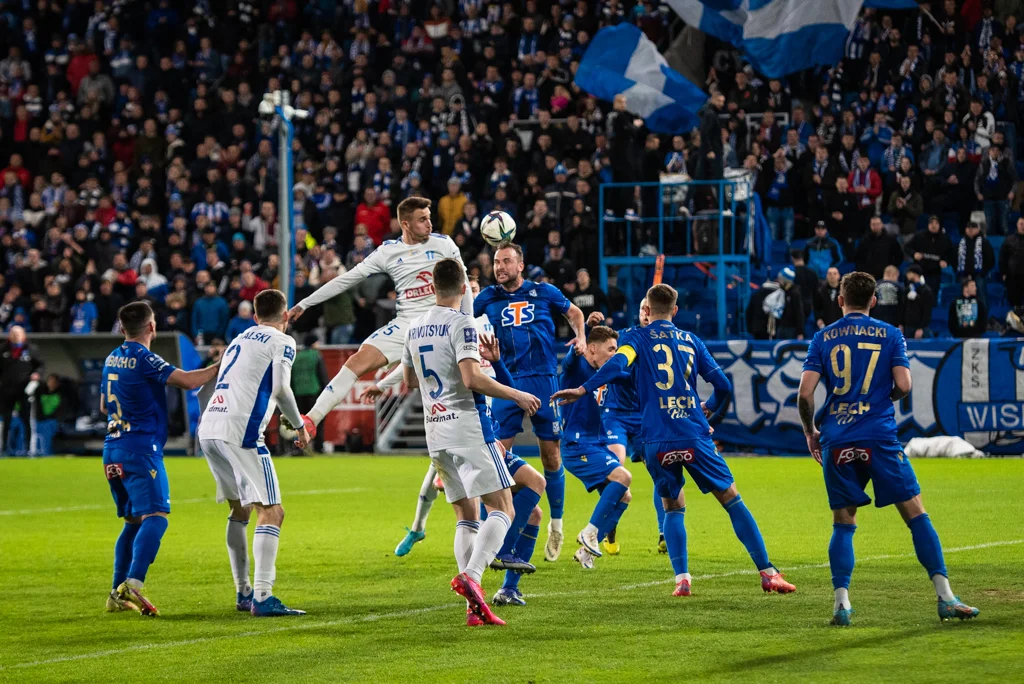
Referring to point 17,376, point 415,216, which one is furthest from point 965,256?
point 17,376

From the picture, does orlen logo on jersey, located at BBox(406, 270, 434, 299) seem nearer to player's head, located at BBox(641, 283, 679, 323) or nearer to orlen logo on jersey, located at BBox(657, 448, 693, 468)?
player's head, located at BBox(641, 283, 679, 323)

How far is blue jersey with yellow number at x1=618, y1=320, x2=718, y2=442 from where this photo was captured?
30.5 ft

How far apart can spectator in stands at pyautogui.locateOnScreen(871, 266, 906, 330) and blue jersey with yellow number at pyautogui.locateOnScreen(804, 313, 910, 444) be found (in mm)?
14050

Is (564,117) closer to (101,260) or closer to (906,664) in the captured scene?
(101,260)

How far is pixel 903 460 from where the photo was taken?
26.9ft

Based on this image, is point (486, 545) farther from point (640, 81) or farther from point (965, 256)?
point (640, 81)

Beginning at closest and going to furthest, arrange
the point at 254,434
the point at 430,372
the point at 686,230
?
the point at 430,372, the point at 254,434, the point at 686,230

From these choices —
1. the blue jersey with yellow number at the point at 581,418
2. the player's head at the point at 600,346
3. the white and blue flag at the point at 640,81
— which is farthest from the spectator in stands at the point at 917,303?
the blue jersey with yellow number at the point at 581,418

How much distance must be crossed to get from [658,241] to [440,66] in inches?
347

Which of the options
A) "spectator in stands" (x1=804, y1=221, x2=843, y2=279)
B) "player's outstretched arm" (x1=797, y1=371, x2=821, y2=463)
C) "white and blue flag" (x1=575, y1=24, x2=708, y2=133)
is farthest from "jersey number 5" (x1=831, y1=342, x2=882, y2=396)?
"white and blue flag" (x1=575, y1=24, x2=708, y2=133)

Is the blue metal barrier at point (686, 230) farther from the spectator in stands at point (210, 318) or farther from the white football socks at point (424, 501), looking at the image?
the white football socks at point (424, 501)

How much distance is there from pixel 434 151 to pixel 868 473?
2080 cm

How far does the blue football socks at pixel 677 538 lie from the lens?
9.48 m

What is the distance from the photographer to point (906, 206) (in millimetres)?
23672
